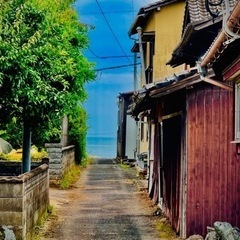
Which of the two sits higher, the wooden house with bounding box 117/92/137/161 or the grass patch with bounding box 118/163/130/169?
the wooden house with bounding box 117/92/137/161

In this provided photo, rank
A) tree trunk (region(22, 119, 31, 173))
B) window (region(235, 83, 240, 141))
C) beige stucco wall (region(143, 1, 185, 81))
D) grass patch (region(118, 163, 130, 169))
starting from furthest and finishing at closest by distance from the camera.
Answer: grass patch (region(118, 163, 130, 169)) → beige stucco wall (region(143, 1, 185, 81)) → tree trunk (region(22, 119, 31, 173)) → window (region(235, 83, 240, 141))

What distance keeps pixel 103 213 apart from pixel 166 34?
23.9 ft

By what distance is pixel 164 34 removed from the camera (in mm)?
19078

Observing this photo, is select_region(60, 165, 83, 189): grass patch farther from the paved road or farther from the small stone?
the small stone

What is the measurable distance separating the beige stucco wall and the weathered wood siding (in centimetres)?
742

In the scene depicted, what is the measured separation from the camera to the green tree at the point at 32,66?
10.6 metres

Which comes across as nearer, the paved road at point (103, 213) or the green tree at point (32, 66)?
the green tree at point (32, 66)

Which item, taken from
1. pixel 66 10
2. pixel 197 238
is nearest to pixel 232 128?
pixel 197 238

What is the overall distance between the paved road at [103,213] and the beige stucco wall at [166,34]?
4375 mm

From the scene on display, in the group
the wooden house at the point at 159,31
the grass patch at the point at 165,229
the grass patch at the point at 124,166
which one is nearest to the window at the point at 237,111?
the grass patch at the point at 165,229

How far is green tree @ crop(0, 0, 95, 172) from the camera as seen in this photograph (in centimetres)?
1059

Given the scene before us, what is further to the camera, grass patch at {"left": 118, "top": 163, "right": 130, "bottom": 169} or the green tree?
grass patch at {"left": 118, "top": 163, "right": 130, "bottom": 169}

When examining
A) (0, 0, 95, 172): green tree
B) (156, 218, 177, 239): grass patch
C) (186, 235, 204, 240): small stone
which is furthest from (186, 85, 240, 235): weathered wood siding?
(0, 0, 95, 172): green tree

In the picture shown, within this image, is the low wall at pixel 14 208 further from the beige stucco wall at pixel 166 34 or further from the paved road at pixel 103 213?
the beige stucco wall at pixel 166 34
